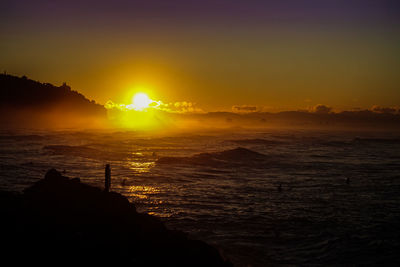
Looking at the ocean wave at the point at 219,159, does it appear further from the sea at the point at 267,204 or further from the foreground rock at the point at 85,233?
the foreground rock at the point at 85,233

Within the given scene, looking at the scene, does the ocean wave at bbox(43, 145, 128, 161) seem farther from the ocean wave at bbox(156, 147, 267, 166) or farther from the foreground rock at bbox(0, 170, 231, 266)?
the foreground rock at bbox(0, 170, 231, 266)

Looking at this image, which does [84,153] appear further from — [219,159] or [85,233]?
[85,233]

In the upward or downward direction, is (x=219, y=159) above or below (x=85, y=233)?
below

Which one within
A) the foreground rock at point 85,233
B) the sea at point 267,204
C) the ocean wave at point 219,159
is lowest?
the sea at point 267,204

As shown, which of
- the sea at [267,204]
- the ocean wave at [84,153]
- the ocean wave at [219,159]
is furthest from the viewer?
the ocean wave at [84,153]

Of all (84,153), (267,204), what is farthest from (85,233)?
(84,153)

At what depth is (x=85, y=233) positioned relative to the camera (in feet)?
41.3

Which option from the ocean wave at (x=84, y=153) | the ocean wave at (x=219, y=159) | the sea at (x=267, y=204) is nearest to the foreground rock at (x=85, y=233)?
the sea at (x=267, y=204)

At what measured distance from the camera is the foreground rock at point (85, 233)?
11125mm

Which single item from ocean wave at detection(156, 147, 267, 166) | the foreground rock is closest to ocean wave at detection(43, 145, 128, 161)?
ocean wave at detection(156, 147, 267, 166)

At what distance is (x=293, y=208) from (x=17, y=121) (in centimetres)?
19804

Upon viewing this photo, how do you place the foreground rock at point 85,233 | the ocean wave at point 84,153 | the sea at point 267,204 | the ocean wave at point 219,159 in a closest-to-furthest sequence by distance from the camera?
the foreground rock at point 85,233 → the sea at point 267,204 → the ocean wave at point 219,159 → the ocean wave at point 84,153

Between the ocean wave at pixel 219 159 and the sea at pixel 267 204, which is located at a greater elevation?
the ocean wave at pixel 219 159

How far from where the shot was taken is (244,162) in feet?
188
